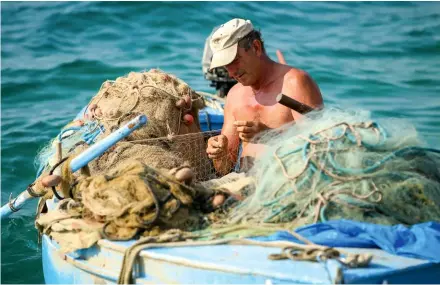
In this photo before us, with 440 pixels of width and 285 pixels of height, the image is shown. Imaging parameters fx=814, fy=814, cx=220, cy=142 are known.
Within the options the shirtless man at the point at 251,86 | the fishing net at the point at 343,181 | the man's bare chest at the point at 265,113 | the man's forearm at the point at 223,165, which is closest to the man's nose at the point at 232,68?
the shirtless man at the point at 251,86

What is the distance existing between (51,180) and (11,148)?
5.25 meters

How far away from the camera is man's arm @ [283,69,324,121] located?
218 inches

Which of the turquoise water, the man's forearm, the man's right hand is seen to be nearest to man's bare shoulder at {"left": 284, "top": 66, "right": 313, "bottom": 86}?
the man's right hand

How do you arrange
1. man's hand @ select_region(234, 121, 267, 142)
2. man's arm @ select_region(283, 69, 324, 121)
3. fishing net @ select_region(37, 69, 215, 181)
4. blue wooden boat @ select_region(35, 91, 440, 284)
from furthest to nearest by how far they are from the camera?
fishing net @ select_region(37, 69, 215, 181) < man's arm @ select_region(283, 69, 324, 121) < man's hand @ select_region(234, 121, 267, 142) < blue wooden boat @ select_region(35, 91, 440, 284)

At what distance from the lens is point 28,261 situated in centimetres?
704

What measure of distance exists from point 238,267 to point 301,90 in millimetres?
1885

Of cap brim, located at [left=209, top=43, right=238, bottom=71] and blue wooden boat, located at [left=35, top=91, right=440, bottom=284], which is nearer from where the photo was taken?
blue wooden boat, located at [left=35, top=91, right=440, bottom=284]

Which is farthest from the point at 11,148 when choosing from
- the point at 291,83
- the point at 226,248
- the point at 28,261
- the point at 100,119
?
the point at 226,248

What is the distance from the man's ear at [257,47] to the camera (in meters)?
5.56

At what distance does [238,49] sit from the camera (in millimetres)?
5465

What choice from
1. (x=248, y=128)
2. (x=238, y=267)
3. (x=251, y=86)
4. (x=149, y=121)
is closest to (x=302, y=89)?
(x=251, y=86)

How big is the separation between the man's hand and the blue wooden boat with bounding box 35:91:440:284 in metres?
1.14

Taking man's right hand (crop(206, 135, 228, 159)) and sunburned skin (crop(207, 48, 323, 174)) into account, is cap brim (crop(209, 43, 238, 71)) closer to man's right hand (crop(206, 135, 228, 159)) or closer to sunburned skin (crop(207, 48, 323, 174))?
sunburned skin (crop(207, 48, 323, 174))

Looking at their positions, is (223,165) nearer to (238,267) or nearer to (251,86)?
(251,86)
